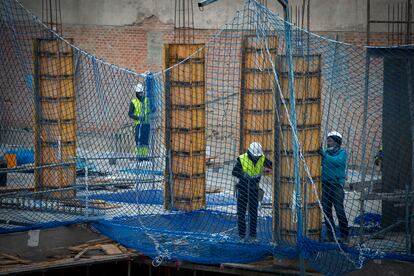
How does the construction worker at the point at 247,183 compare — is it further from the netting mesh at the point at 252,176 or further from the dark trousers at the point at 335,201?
the dark trousers at the point at 335,201

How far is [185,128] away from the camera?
1315 centimetres

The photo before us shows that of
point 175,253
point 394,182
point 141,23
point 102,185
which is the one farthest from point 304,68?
point 141,23

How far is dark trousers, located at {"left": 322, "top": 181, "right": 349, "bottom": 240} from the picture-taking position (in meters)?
11.5

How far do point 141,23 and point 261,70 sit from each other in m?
11.5

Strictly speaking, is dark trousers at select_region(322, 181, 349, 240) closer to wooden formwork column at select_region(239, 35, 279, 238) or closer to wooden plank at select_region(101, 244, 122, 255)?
wooden formwork column at select_region(239, 35, 279, 238)

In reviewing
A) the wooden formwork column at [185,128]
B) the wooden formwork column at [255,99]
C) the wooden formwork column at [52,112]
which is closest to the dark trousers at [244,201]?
the wooden formwork column at [185,128]

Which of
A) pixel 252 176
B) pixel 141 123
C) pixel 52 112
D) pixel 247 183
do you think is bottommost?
pixel 247 183

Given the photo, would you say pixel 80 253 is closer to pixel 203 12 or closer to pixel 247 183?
pixel 247 183

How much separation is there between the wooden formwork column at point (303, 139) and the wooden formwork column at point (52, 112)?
4517 mm

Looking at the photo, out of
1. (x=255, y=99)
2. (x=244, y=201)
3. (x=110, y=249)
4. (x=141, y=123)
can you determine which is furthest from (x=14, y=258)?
(x=141, y=123)

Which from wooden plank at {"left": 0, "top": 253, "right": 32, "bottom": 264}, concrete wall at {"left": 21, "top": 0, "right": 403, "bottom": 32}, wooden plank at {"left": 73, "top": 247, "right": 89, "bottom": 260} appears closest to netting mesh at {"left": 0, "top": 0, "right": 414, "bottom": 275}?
wooden plank at {"left": 73, "top": 247, "right": 89, "bottom": 260}

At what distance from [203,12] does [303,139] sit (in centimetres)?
1378

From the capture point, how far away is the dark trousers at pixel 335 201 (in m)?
11.5

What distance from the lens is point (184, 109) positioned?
13.1 m
